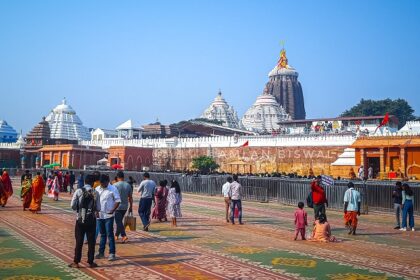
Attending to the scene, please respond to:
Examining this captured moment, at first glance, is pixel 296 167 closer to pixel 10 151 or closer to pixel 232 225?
pixel 232 225

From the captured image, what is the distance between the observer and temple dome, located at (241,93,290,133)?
7406 cm

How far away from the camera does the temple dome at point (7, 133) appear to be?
7575 centimetres

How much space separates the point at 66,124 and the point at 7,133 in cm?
1855

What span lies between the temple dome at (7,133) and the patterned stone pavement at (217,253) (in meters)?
69.3

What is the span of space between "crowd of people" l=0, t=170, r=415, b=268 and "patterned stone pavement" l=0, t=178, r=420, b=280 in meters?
0.35

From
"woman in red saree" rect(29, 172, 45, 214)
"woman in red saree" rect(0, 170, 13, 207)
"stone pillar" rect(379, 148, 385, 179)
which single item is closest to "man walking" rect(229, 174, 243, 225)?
"woman in red saree" rect(29, 172, 45, 214)

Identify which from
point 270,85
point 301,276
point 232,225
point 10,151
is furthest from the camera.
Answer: point 270,85

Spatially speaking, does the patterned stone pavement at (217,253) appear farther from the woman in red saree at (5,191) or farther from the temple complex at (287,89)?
the temple complex at (287,89)

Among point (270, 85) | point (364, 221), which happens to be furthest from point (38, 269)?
point (270, 85)

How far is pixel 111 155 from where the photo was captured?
151ft

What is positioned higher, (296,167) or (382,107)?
(382,107)

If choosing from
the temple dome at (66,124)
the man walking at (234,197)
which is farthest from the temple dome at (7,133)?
the man walking at (234,197)

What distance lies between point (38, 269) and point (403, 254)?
629cm

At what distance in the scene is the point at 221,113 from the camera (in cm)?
7950
